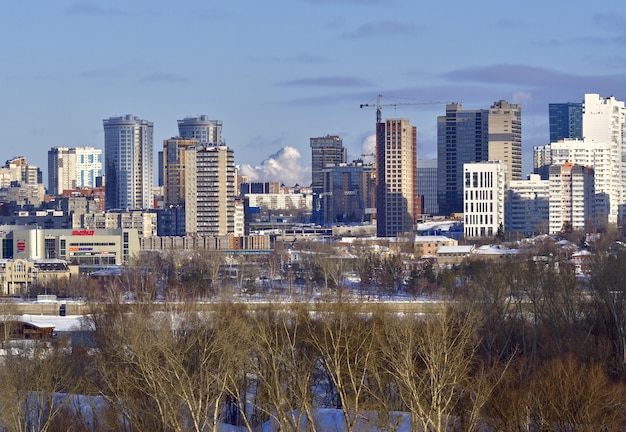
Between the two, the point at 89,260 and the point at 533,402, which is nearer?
the point at 533,402

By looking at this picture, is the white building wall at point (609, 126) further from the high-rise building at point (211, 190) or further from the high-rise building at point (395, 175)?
the high-rise building at point (211, 190)

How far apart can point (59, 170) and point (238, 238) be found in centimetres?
7123

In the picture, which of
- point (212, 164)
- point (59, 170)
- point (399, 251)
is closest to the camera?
point (399, 251)

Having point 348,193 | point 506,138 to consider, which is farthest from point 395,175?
point 348,193

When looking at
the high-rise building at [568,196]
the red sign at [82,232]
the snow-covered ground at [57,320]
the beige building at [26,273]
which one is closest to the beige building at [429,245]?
the red sign at [82,232]

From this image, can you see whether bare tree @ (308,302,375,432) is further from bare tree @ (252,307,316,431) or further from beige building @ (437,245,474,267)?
beige building @ (437,245,474,267)

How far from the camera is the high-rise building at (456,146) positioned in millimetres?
107188

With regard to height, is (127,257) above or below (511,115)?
below

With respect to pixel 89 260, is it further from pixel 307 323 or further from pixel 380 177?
pixel 307 323

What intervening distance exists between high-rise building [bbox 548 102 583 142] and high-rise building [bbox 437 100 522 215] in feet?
80.2

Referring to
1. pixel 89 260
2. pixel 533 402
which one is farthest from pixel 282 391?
pixel 89 260

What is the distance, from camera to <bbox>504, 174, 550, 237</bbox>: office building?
88.7 m

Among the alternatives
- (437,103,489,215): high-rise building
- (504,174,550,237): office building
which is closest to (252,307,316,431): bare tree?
(504,174,550,237): office building

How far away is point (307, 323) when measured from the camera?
26578mm
